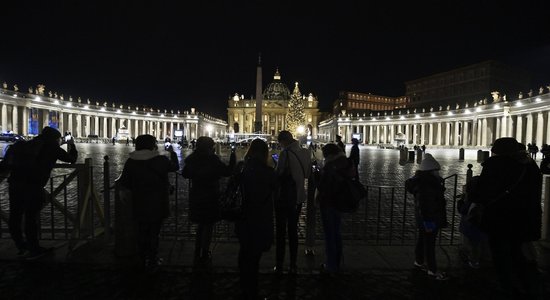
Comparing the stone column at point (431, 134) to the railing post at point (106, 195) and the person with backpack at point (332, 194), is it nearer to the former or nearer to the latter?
the person with backpack at point (332, 194)

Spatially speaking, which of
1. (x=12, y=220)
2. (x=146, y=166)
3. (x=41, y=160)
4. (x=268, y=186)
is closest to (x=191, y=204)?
(x=146, y=166)

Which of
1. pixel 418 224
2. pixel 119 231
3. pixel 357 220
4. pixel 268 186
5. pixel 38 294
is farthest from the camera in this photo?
pixel 357 220

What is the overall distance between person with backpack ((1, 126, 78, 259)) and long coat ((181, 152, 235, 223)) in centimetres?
202

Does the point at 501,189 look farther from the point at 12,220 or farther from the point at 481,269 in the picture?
the point at 12,220

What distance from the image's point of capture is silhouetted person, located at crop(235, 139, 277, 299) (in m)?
4.38

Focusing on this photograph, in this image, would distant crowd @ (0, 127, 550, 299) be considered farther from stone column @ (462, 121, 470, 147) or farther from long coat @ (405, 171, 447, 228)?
stone column @ (462, 121, 470, 147)

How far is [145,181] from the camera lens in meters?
5.48

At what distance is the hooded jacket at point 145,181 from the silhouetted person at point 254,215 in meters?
1.65

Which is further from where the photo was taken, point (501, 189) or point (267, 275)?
point (267, 275)

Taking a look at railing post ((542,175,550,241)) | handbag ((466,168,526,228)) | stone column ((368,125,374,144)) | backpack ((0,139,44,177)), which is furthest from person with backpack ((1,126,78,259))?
stone column ((368,125,374,144))

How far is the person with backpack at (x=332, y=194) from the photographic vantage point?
5418 millimetres

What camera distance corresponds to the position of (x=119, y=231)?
6328mm

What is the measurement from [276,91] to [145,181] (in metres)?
153

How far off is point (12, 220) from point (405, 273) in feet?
19.5
